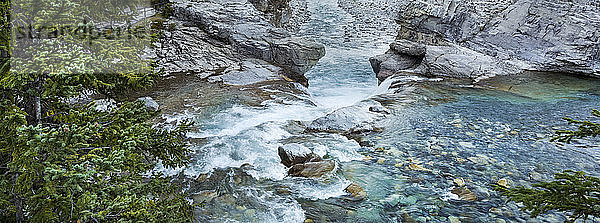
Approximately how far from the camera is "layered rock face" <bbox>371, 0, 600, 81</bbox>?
17.2 meters

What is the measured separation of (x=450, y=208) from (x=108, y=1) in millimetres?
6054

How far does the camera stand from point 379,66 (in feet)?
63.7

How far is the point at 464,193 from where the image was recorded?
21.8 ft

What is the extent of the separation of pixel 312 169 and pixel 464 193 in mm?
3086

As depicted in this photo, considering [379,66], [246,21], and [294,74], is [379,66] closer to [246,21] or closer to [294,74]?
[294,74]

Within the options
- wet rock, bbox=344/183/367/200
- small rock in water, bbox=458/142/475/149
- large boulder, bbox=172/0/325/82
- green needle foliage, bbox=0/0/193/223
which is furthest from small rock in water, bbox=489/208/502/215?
large boulder, bbox=172/0/325/82

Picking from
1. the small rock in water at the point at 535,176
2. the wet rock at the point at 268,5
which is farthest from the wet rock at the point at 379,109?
the wet rock at the point at 268,5

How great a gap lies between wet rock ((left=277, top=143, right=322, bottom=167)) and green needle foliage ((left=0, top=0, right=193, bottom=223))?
485 centimetres

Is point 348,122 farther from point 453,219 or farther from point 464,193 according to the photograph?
point 453,219

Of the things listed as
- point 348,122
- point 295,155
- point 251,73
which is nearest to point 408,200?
point 295,155

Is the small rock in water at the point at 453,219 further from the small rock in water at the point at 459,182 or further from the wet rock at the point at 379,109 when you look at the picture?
the wet rock at the point at 379,109

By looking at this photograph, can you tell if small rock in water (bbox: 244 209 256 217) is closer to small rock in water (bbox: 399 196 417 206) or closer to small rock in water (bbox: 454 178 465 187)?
small rock in water (bbox: 399 196 417 206)

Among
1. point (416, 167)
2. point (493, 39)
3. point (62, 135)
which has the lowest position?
point (416, 167)

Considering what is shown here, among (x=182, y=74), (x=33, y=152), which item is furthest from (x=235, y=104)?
(x=33, y=152)
